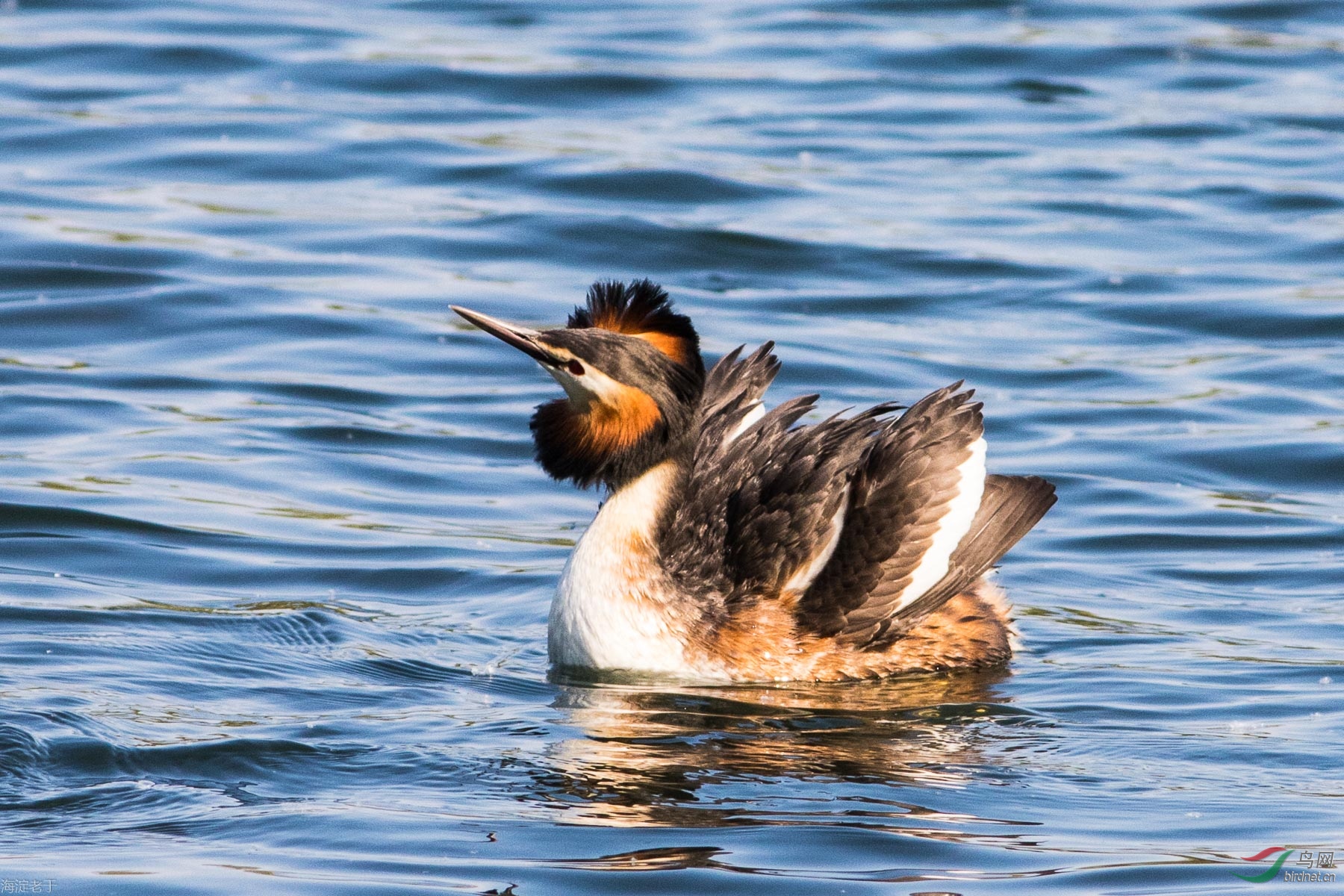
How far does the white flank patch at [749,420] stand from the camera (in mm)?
8773

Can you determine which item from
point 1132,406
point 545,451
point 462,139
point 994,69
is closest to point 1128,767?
point 545,451

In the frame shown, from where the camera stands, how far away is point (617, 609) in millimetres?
7852

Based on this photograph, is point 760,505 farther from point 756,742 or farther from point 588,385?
point 756,742

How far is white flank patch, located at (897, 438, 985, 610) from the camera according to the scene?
26.6ft

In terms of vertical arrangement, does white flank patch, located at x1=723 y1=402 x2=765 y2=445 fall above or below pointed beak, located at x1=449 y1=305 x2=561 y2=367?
below

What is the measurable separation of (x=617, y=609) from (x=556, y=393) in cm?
440

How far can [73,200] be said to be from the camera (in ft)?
49.4

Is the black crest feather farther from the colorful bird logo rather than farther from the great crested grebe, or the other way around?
the colorful bird logo

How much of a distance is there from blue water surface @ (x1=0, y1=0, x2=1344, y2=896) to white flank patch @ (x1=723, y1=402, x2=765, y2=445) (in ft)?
3.58

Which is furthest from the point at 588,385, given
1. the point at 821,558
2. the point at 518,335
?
the point at 821,558

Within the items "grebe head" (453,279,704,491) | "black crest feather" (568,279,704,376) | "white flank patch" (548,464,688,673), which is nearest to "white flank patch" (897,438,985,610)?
"white flank patch" (548,464,688,673)

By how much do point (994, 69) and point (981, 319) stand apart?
711cm

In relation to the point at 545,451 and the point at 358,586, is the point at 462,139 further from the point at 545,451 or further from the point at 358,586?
the point at 545,451

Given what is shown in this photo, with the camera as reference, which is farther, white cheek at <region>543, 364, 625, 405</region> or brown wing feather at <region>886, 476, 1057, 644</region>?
brown wing feather at <region>886, 476, 1057, 644</region>
